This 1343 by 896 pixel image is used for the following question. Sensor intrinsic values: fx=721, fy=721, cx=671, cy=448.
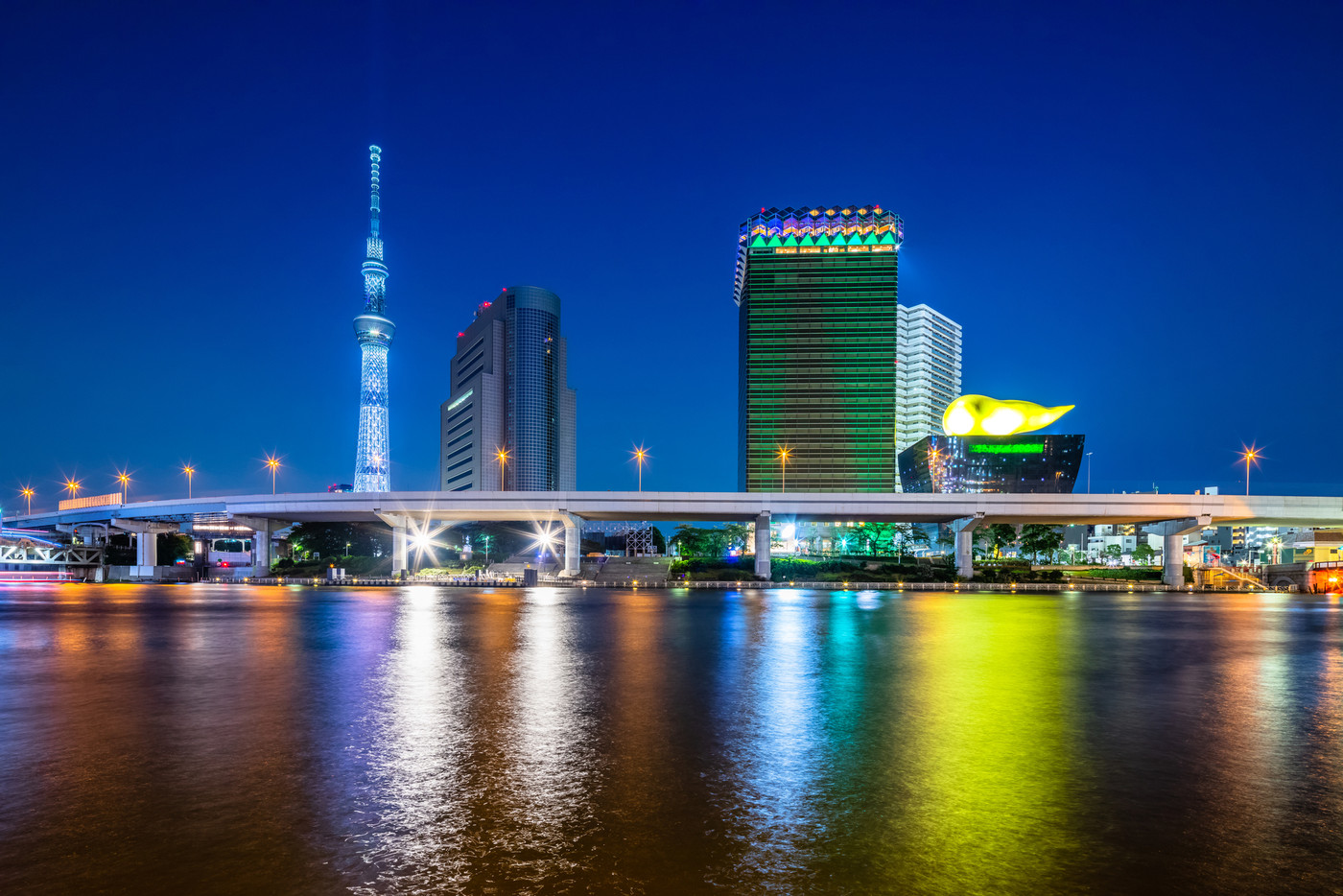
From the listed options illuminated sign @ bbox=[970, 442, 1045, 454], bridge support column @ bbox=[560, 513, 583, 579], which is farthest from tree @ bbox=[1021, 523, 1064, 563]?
bridge support column @ bbox=[560, 513, 583, 579]

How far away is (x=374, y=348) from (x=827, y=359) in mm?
104511

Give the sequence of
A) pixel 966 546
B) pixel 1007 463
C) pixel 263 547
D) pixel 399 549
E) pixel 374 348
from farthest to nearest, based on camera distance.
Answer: pixel 374 348
pixel 1007 463
pixel 263 547
pixel 399 549
pixel 966 546

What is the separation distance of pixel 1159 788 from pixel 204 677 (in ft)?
63.8

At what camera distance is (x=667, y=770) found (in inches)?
394

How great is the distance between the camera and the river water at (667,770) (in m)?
6.91

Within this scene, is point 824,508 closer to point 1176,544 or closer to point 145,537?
point 1176,544

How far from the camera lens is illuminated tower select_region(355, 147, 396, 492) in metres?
151

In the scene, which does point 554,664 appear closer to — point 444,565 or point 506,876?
point 506,876

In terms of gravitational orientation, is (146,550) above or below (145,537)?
below

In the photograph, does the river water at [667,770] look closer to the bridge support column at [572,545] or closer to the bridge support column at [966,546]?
the bridge support column at [572,545]

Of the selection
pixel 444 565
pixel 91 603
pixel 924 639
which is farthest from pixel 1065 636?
pixel 444 565

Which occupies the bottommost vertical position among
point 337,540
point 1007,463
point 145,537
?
point 337,540

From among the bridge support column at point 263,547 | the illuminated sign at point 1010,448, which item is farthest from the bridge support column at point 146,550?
the illuminated sign at point 1010,448

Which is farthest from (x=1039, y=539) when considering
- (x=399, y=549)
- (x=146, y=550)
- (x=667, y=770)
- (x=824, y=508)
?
(x=146, y=550)
